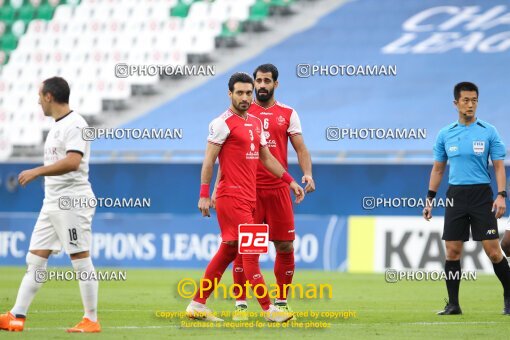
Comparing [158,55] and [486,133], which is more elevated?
[158,55]

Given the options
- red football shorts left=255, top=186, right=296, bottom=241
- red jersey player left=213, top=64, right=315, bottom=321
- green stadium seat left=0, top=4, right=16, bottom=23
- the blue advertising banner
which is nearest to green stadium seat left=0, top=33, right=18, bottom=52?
green stadium seat left=0, top=4, right=16, bottom=23

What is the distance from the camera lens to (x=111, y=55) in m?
27.2

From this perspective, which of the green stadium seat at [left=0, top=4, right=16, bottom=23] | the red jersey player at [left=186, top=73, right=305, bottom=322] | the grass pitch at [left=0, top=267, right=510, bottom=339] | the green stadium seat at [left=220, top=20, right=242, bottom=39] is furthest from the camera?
the green stadium seat at [left=0, top=4, right=16, bottom=23]

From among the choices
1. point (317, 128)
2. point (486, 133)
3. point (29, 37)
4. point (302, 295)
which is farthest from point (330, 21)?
point (486, 133)

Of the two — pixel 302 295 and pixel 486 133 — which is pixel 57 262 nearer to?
pixel 302 295

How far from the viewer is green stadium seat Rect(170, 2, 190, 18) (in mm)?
27528

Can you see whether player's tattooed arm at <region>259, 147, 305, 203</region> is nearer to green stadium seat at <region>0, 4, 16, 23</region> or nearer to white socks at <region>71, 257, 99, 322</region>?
white socks at <region>71, 257, 99, 322</region>

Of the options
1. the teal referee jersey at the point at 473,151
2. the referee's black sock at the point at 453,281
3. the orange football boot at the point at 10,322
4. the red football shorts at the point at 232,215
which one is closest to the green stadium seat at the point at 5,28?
the teal referee jersey at the point at 473,151

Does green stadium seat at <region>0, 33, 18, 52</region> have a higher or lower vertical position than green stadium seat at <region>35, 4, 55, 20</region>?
lower

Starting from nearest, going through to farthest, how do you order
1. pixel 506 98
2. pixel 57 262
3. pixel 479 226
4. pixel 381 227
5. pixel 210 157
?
pixel 210 157 < pixel 479 226 < pixel 381 227 < pixel 57 262 < pixel 506 98

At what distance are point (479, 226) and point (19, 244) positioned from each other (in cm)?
1171

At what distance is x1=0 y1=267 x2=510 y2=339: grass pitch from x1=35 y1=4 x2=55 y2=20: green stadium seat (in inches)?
510

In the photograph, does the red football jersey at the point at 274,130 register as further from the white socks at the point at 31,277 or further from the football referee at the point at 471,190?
the white socks at the point at 31,277

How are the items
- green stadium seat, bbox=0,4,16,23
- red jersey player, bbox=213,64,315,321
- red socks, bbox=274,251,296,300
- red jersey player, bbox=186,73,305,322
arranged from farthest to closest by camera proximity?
Result: green stadium seat, bbox=0,4,16,23, red socks, bbox=274,251,296,300, red jersey player, bbox=213,64,315,321, red jersey player, bbox=186,73,305,322
